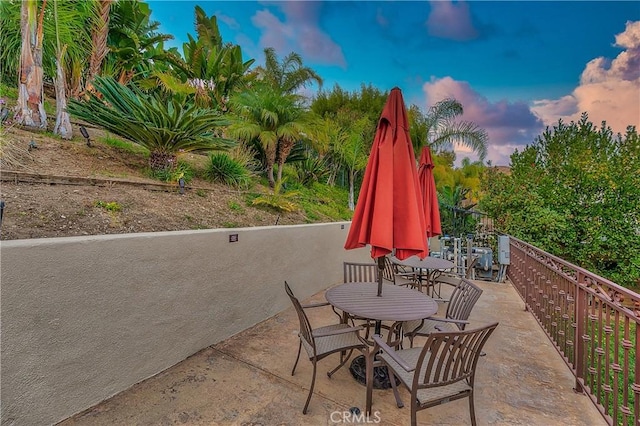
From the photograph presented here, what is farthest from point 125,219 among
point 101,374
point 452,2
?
point 452,2

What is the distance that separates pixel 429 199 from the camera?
4852 mm

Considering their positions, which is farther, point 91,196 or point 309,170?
point 309,170

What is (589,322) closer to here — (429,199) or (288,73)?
(429,199)

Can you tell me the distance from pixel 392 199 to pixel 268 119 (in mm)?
5129

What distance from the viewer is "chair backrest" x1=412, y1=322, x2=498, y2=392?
1.88 m

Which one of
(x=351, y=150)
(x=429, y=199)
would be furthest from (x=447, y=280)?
(x=351, y=150)

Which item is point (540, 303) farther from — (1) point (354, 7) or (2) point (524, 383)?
(1) point (354, 7)

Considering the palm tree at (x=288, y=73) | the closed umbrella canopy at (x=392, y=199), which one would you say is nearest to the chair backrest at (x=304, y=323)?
the closed umbrella canopy at (x=392, y=199)

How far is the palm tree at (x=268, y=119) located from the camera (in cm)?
696

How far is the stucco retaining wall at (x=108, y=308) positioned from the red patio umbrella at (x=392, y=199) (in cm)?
175

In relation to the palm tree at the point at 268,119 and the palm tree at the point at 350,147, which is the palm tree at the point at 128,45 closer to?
the palm tree at the point at 268,119

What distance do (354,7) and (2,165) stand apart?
9.16 m

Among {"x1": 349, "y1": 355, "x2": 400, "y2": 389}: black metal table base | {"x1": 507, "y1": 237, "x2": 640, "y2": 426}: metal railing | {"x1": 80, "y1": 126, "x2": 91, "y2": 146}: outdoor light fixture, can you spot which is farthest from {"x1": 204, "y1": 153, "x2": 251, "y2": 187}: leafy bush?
{"x1": 507, "y1": 237, "x2": 640, "y2": 426}: metal railing

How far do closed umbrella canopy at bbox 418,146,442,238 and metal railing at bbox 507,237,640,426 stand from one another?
146 centimetres
